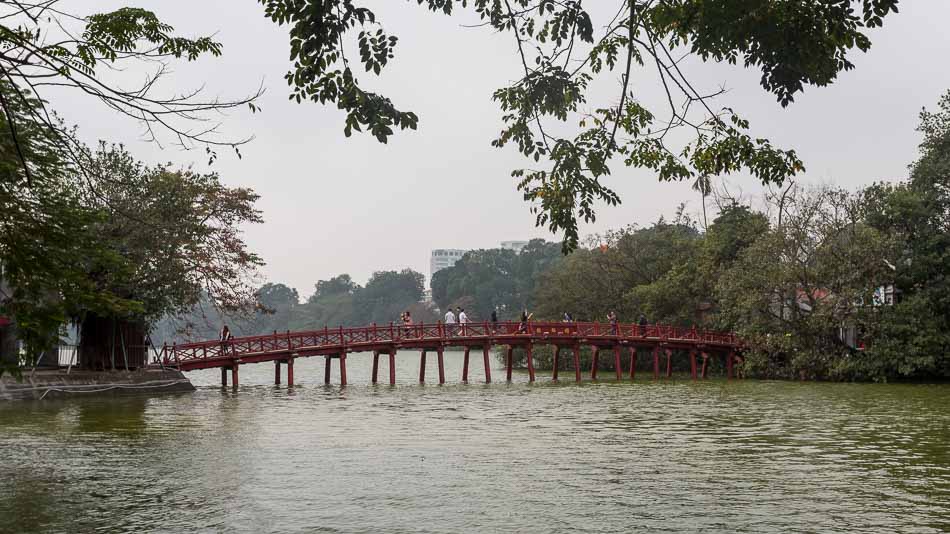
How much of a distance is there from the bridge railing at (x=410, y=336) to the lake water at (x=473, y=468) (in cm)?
868

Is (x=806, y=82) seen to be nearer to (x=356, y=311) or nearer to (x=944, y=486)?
(x=944, y=486)

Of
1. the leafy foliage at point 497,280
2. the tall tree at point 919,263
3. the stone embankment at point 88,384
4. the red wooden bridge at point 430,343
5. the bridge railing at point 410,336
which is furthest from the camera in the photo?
the leafy foliage at point 497,280

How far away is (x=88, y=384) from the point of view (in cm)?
3005

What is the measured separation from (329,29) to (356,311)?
148 m

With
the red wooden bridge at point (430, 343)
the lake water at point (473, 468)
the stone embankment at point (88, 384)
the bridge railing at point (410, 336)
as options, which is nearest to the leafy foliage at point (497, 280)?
the red wooden bridge at point (430, 343)

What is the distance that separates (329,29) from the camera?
934 cm

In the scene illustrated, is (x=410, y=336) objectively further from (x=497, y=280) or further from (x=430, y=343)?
(x=497, y=280)

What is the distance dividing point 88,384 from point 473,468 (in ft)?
65.1

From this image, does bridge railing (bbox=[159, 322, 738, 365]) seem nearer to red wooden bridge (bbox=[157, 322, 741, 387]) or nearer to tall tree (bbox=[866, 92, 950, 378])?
red wooden bridge (bbox=[157, 322, 741, 387])

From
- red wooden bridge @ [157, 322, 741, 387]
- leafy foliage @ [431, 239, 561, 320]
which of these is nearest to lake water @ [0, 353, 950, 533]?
red wooden bridge @ [157, 322, 741, 387]

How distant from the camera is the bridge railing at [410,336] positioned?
117 feet

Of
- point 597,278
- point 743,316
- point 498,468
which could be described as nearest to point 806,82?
point 498,468

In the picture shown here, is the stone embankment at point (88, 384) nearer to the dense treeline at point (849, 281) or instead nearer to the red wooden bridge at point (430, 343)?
the red wooden bridge at point (430, 343)

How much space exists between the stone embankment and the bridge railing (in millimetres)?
1172
